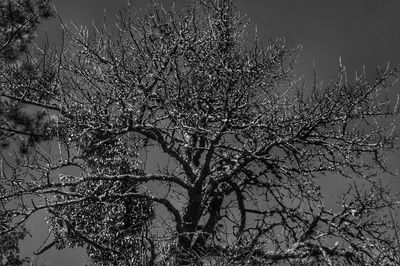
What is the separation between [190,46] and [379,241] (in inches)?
240

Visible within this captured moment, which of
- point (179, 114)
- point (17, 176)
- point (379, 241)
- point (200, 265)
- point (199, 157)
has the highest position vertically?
point (199, 157)

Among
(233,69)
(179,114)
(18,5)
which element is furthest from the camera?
(18,5)

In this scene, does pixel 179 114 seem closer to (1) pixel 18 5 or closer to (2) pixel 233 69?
(2) pixel 233 69

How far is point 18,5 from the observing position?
1705cm

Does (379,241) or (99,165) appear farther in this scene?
(99,165)

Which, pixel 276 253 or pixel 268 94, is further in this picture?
pixel 276 253

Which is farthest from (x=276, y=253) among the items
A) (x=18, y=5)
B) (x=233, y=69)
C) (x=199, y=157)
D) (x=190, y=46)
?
(x=18, y=5)

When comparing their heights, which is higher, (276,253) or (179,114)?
(179,114)

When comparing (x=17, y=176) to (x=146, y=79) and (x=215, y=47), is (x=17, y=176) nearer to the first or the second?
(x=146, y=79)

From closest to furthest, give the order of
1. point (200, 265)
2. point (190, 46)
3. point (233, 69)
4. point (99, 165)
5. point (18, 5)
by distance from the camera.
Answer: point (200, 265), point (233, 69), point (190, 46), point (99, 165), point (18, 5)

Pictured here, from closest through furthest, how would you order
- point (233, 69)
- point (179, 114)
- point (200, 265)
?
point (200, 265), point (179, 114), point (233, 69)

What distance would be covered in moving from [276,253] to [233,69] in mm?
4225

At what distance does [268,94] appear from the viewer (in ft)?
39.6

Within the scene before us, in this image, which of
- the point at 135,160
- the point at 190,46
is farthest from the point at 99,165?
the point at 190,46
